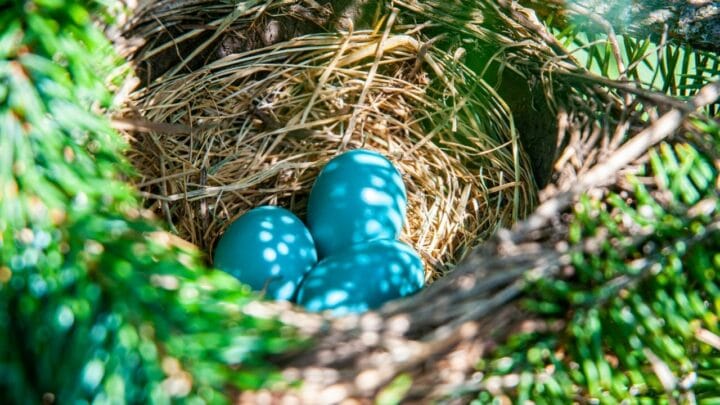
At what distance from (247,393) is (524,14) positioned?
806mm

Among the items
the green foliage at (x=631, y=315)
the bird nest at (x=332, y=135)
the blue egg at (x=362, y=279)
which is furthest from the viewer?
the bird nest at (x=332, y=135)

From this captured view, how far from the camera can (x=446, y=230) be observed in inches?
49.3

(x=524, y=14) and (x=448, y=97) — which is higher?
(x=524, y=14)

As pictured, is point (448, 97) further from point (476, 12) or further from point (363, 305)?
point (363, 305)

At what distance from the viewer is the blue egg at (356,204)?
1.13 m

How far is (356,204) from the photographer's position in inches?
44.6

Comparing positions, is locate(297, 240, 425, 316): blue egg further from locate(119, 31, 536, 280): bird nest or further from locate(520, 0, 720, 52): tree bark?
locate(520, 0, 720, 52): tree bark

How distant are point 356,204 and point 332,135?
8.6 inches

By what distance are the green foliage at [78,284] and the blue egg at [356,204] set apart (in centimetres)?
43

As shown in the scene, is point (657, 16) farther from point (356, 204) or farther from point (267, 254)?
point (267, 254)

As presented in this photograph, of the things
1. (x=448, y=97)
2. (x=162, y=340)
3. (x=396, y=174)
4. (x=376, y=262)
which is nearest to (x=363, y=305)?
(x=376, y=262)

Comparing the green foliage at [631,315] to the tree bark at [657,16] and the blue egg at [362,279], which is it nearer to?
the blue egg at [362,279]

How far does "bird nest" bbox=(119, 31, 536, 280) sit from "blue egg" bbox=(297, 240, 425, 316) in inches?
7.4

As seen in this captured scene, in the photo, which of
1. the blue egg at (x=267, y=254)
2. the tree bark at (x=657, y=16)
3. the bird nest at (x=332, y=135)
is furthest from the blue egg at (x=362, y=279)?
the tree bark at (x=657, y=16)
